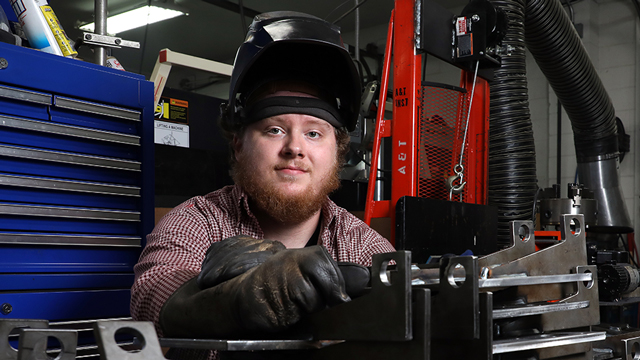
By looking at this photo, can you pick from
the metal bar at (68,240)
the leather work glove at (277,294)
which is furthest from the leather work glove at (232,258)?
the metal bar at (68,240)

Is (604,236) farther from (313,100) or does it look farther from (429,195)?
(313,100)

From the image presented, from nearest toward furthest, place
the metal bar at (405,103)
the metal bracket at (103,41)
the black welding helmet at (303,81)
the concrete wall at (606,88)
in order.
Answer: the black welding helmet at (303,81) < the metal bracket at (103,41) < the metal bar at (405,103) < the concrete wall at (606,88)

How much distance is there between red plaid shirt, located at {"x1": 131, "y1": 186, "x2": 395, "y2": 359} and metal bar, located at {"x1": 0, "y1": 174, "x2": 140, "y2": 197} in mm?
156

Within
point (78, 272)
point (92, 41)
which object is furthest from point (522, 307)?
point (92, 41)

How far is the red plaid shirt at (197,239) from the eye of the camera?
82 centimetres

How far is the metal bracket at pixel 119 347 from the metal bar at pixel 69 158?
0.76 m

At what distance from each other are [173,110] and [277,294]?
4.65 feet

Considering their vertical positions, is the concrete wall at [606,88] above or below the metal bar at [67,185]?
above

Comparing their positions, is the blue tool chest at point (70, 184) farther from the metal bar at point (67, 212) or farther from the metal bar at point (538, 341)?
the metal bar at point (538, 341)

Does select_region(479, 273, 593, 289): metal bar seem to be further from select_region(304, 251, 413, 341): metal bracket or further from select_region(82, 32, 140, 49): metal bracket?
select_region(82, 32, 140, 49): metal bracket

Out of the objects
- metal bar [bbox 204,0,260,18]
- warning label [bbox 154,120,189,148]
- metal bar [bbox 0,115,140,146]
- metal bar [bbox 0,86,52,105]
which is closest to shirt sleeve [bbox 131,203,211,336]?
metal bar [bbox 0,115,140,146]

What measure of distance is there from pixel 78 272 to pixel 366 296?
87cm

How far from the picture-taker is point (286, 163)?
1.15m

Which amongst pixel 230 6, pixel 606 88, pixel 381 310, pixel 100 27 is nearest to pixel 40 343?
pixel 381 310
